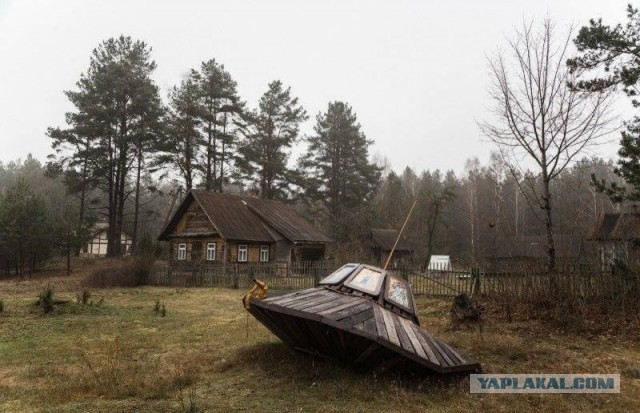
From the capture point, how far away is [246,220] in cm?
3030

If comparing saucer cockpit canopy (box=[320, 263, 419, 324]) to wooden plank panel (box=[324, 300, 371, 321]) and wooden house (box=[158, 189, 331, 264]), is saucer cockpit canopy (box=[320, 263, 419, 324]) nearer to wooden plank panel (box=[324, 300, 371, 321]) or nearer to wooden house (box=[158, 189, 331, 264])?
wooden plank panel (box=[324, 300, 371, 321])

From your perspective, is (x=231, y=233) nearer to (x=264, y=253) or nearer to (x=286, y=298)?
(x=264, y=253)

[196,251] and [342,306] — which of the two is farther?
[196,251]

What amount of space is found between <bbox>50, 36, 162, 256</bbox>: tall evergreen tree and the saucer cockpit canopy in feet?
102

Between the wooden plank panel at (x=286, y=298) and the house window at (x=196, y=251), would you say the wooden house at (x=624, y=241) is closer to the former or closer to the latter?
the wooden plank panel at (x=286, y=298)

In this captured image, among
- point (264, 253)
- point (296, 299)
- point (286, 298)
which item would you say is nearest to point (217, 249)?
point (264, 253)

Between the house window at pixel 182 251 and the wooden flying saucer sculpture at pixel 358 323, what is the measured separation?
2395cm

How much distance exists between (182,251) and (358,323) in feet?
86.0

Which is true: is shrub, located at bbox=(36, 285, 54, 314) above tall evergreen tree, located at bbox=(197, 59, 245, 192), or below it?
below

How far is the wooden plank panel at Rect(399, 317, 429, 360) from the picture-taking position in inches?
224

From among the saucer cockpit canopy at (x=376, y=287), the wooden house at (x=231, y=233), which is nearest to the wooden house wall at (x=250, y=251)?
the wooden house at (x=231, y=233)

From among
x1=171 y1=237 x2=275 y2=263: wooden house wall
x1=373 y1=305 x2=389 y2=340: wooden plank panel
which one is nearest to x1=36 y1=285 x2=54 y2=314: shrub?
x1=373 y1=305 x2=389 y2=340: wooden plank panel

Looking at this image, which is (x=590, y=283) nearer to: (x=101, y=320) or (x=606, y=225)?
(x=101, y=320)

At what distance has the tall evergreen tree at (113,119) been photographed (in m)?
34.0
